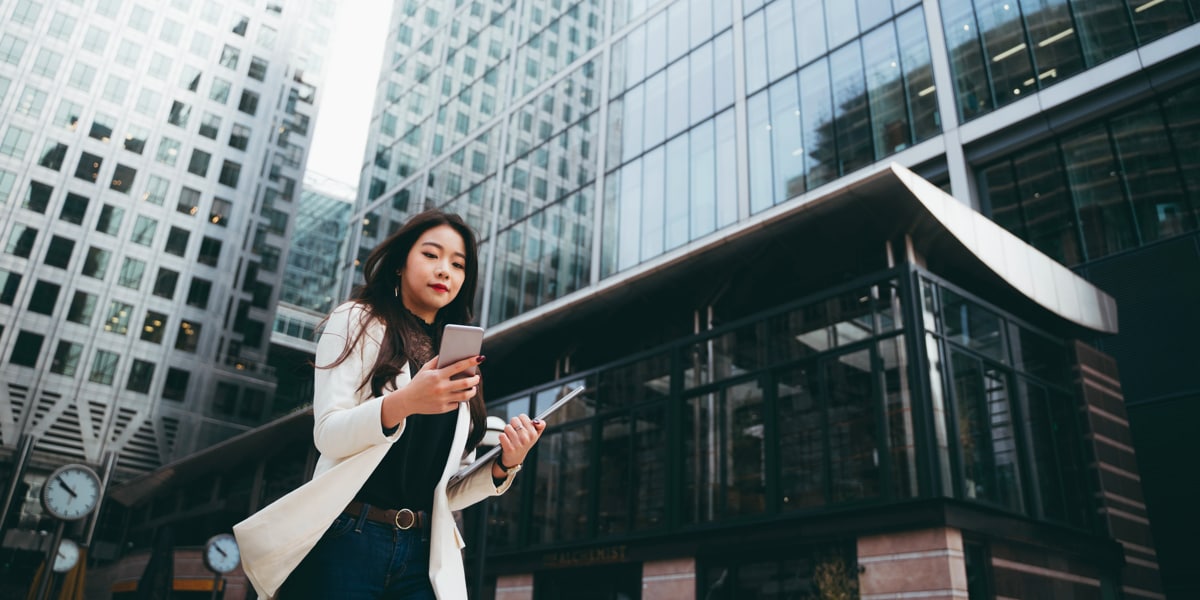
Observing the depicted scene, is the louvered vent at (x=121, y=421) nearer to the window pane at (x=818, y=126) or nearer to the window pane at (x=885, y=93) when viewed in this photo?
the window pane at (x=818, y=126)

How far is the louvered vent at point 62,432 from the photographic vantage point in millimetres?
46156

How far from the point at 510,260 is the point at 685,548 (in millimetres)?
20000

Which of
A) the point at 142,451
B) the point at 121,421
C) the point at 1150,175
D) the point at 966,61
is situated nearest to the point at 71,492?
the point at 966,61

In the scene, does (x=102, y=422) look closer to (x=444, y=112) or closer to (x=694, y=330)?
(x=444, y=112)

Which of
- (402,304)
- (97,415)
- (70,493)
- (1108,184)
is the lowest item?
(402,304)

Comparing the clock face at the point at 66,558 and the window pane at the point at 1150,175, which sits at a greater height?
the window pane at the point at 1150,175

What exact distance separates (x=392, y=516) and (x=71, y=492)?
14802mm

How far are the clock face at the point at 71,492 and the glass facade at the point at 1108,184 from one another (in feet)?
67.0

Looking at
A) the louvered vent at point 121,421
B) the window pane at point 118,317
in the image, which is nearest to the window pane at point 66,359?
the window pane at point 118,317

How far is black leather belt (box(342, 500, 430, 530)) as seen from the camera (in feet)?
7.97

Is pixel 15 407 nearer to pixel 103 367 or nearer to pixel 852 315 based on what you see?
pixel 103 367

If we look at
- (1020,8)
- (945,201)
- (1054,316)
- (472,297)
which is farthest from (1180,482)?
(472,297)

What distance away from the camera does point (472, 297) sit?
2957 mm

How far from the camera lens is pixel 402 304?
2.86 meters
